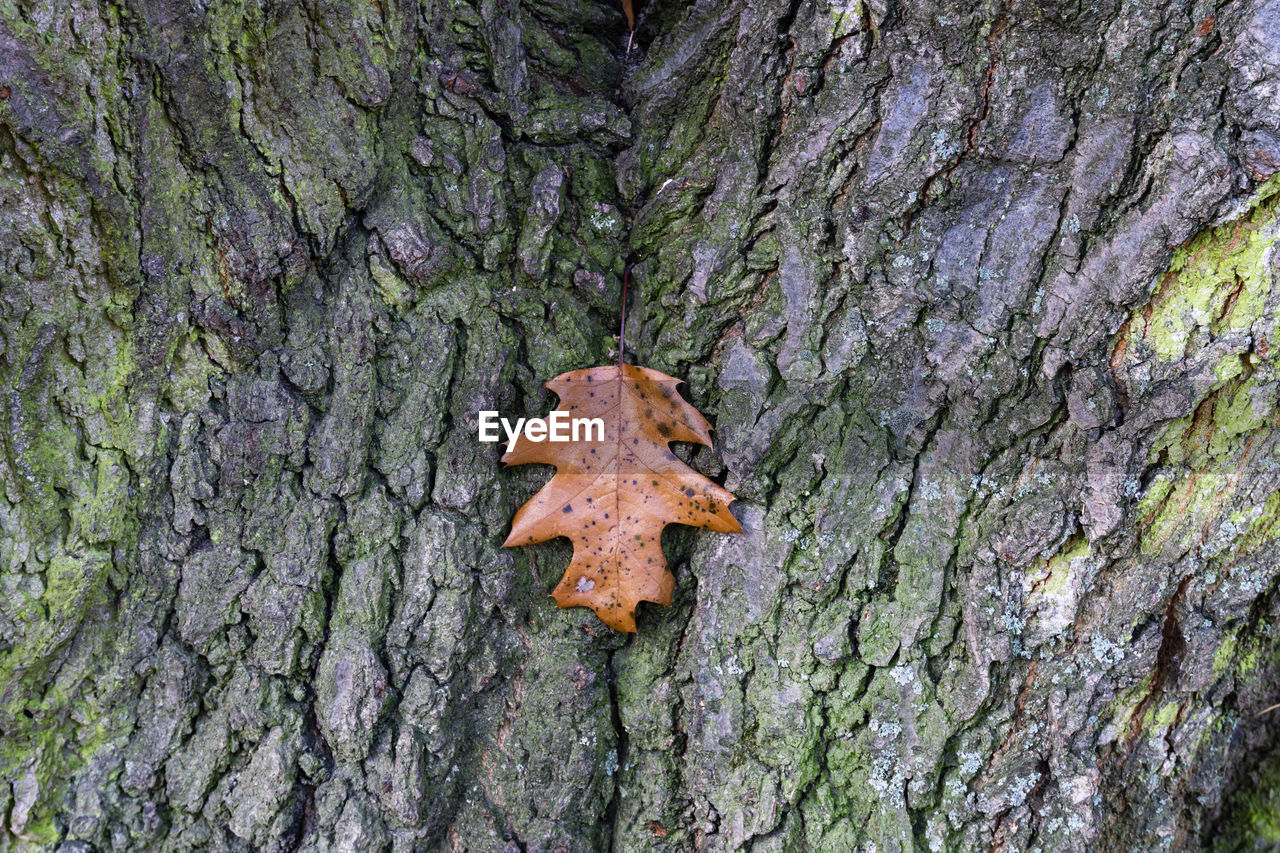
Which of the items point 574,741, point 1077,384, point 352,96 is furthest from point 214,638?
point 1077,384

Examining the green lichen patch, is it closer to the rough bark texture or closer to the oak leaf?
the rough bark texture

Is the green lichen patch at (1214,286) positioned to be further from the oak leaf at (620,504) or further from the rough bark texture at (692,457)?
the oak leaf at (620,504)

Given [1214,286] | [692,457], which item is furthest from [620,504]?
[1214,286]

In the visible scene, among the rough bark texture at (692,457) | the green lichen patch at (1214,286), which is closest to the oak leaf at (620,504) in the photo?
the rough bark texture at (692,457)

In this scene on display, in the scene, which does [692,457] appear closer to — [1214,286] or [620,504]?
[620,504]

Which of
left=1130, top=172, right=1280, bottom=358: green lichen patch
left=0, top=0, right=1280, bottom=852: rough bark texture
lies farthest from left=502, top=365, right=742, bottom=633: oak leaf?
left=1130, top=172, right=1280, bottom=358: green lichen patch

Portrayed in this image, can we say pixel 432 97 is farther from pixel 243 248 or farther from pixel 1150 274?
pixel 1150 274

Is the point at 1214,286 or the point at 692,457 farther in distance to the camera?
the point at 692,457
